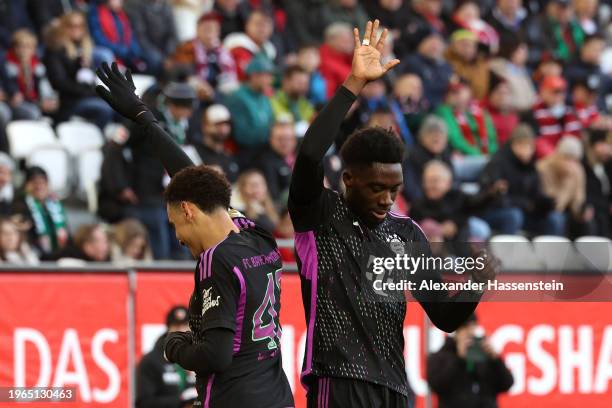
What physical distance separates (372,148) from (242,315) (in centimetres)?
80

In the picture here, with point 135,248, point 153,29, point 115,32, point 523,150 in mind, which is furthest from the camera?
point 153,29

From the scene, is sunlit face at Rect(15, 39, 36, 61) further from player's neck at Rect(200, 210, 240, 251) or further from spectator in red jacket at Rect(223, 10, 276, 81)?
player's neck at Rect(200, 210, 240, 251)

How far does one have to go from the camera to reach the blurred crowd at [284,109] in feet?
38.2

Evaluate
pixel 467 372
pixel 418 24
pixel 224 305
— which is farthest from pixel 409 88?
pixel 224 305

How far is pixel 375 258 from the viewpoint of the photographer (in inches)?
201

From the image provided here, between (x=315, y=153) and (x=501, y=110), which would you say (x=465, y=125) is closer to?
(x=501, y=110)

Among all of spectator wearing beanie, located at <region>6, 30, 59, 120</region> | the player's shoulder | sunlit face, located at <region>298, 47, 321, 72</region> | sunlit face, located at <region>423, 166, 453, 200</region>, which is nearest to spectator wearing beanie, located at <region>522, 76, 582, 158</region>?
sunlit face, located at <region>298, 47, 321, 72</region>

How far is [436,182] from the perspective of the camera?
1238 cm

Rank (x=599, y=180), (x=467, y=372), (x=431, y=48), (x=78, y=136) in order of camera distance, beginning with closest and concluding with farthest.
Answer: (x=467, y=372) → (x=78, y=136) → (x=599, y=180) → (x=431, y=48)

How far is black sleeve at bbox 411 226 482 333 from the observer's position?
511cm

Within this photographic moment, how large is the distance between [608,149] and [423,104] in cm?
216

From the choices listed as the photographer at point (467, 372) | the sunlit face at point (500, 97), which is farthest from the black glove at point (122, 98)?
the sunlit face at point (500, 97)

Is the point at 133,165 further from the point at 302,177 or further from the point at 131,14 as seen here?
the point at 302,177

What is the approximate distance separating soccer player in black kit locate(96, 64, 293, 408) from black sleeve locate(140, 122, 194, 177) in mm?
616
